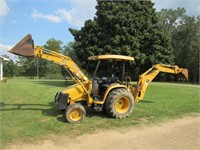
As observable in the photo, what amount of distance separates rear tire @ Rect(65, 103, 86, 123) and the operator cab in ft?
3.08

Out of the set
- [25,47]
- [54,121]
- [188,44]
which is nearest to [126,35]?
[25,47]

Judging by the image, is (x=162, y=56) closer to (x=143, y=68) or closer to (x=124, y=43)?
(x=143, y=68)

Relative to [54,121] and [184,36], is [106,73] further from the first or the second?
[184,36]

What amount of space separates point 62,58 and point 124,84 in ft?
8.84

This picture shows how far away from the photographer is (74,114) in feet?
25.1

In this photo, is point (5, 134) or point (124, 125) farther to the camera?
point (124, 125)

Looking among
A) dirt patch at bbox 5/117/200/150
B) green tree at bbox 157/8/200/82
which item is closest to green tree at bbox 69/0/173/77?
dirt patch at bbox 5/117/200/150

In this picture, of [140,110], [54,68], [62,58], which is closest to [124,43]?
[140,110]

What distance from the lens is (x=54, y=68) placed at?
2657 inches

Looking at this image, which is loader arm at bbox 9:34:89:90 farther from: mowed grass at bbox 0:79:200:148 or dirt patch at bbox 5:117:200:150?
dirt patch at bbox 5:117:200:150

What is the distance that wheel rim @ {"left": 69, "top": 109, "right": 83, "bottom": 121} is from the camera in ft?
24.9

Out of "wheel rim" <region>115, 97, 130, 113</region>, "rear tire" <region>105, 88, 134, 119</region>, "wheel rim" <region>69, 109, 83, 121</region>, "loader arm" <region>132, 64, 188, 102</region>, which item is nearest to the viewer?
"wheel rim" <region>69, 109, 83, 121</region>

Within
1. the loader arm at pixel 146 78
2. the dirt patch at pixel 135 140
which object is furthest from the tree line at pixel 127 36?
the dirt patch at pixel 135 140

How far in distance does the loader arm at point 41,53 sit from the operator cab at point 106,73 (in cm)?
49
